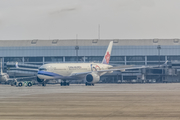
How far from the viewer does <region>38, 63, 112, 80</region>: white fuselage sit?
74.0 meters

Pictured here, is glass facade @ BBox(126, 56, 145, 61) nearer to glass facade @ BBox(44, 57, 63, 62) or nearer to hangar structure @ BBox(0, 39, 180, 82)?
hangar structure @ BBox(0, 39, 180, 82)

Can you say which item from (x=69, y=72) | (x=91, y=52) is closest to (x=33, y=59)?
(x=91, y=52)

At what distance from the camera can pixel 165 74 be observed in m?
116

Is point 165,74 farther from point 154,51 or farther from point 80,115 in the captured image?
point 80,115

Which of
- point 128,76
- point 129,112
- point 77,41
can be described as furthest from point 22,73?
point 129,112

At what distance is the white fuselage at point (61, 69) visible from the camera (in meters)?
74.0

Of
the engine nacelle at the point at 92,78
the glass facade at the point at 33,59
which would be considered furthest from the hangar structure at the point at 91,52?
the engine nacelle at the point at 92,78

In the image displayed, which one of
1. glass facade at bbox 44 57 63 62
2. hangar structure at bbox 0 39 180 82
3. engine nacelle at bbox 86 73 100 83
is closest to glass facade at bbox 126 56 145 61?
hangar structure at bbox 0 39 180 82

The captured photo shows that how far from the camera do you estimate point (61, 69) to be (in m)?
75.8

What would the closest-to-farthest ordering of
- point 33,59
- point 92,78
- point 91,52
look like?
1. point 92,78
2. point 91,52
3. point 33,59

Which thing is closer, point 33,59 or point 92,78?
point 92,78

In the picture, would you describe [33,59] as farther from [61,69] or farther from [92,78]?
[92,78]

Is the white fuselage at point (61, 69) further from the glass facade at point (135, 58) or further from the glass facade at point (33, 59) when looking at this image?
the glass facade at point (33, 59)

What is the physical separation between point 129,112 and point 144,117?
8.34ft
